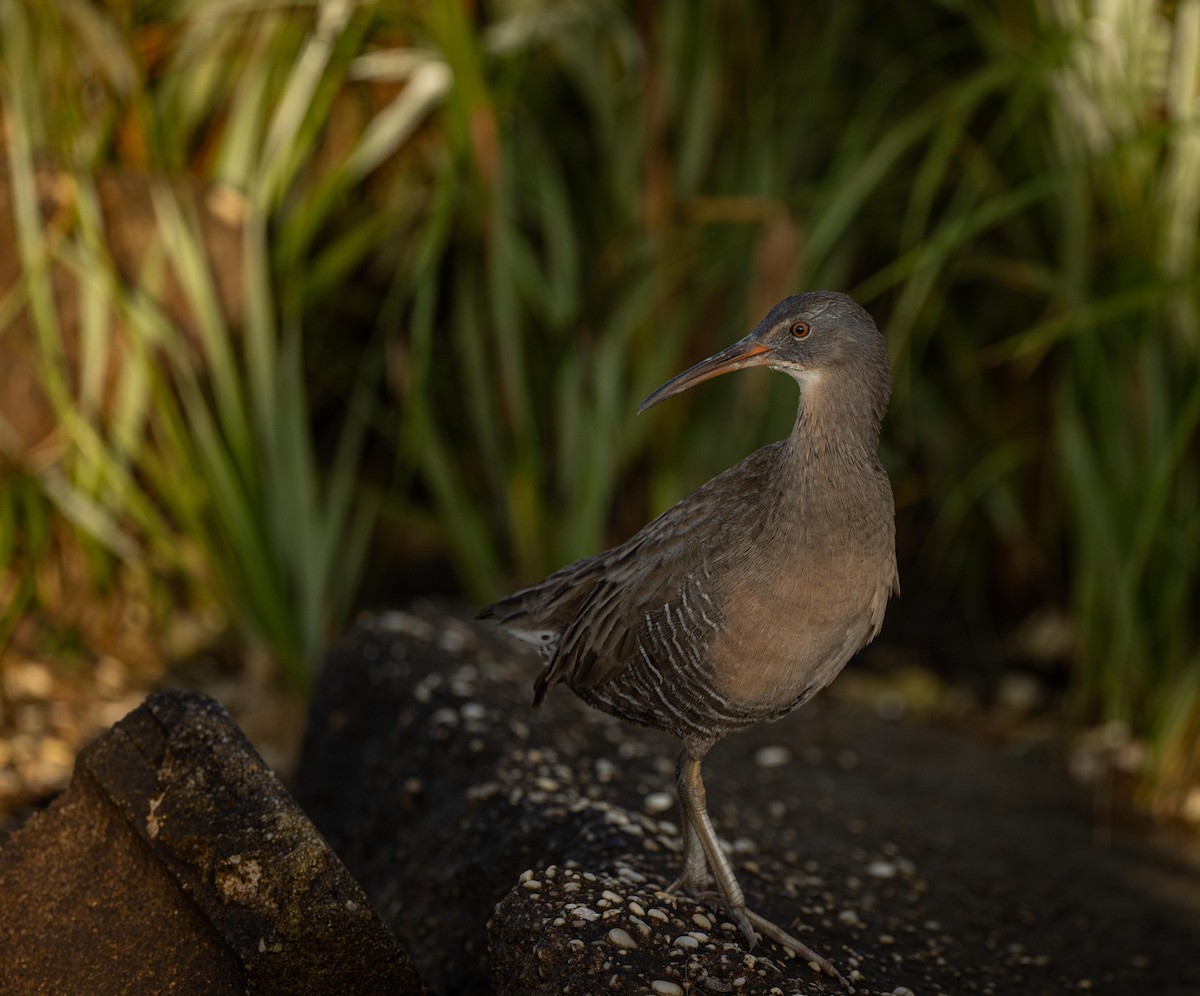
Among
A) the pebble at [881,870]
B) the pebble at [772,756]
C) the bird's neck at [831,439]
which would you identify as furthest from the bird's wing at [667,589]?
the pebble at [772,756]

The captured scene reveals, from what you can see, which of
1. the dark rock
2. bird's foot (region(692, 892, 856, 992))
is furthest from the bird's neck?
the dark rock

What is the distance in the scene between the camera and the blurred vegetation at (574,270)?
4309 mm

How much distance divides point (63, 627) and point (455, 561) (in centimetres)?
153

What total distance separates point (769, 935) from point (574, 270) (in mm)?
2656

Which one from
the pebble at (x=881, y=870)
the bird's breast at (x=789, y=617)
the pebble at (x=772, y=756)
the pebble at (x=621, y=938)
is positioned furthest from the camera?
the pebble at (x=772, y=756)

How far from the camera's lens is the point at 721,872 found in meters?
2.80

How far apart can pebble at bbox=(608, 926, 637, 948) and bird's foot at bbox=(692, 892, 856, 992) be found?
259mm

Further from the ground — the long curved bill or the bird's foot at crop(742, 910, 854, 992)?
the long curved bill

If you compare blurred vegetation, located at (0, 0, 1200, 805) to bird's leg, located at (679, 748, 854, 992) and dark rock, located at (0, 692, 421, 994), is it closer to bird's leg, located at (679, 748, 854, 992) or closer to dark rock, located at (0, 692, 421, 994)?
dark rock, located at (0, 692, 421, 994)

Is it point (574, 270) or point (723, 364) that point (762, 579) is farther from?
point (574, 270)

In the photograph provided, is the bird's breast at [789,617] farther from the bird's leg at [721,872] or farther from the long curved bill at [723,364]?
the long curved bill at [723,364]

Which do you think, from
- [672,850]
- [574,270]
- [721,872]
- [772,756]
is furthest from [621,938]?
[574,270]

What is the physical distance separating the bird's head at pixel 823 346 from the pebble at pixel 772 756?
1660mm

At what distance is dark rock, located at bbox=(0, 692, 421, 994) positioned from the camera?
2.63m
